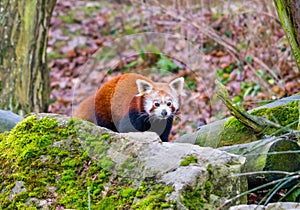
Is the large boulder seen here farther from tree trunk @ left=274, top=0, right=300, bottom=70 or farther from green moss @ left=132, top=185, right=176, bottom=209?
tree trunk @ left=274, top=0, right=300, bottom=70

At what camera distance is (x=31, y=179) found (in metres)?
3.40

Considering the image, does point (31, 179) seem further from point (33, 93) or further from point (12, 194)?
point (33, 93)

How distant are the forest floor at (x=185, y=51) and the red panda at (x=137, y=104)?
0.20 m

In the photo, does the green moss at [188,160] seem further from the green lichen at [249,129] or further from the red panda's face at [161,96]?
the green lichen at [249,129]

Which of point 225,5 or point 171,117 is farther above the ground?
point 225,5

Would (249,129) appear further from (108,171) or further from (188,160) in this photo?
(108,171)

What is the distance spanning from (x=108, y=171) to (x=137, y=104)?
2.69 ft

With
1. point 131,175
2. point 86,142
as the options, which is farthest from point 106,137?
point 131,175

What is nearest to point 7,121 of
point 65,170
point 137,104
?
point 137,104

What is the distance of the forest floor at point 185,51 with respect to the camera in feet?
16.1

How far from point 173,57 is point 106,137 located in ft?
7.67

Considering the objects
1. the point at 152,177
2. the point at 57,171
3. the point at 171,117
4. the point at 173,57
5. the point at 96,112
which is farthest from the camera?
the point at 173,57

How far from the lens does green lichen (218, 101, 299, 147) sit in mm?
4188

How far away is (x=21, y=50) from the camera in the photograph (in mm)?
6523
